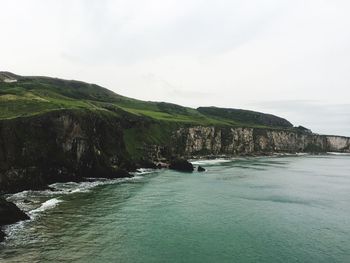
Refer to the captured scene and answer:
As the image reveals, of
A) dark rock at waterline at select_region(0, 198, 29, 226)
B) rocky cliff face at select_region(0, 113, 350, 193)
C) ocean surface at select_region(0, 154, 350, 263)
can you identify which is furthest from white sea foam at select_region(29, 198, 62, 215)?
rocky cliff face at select_region(0, 113, 350, 193)

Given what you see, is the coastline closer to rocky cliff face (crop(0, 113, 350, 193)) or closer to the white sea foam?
the white sea foam

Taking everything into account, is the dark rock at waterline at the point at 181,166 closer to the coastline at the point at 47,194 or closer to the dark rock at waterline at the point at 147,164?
the dark rock at waterline at the point at 147,164

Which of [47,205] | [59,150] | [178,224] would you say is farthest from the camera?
[59,150]

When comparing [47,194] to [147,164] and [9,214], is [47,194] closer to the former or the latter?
[9,214]

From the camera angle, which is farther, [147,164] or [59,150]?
[147,164]

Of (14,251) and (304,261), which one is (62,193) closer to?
(14,251)

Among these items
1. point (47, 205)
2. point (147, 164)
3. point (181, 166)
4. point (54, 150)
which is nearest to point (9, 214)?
point (47, 205)

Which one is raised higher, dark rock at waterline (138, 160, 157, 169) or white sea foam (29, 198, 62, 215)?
dark rock at waterline (138, 160, 157, 169)
